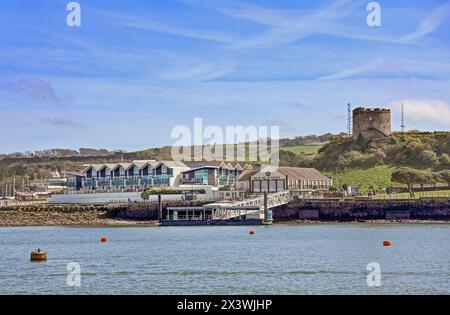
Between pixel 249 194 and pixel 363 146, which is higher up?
pixel 363 146

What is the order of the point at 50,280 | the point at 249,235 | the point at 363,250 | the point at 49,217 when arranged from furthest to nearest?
the point at 49,217 → the point at 249,235 → the point at 363,250 → the point at 50,280

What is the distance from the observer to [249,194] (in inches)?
4685

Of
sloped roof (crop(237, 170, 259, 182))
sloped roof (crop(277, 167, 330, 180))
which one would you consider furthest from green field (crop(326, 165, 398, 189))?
sloped roof (crop(237, 170, 259, 182))

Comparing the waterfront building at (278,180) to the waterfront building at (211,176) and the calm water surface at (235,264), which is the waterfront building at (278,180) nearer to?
the waterfront building at (211,176)

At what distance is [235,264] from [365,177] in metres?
95.9

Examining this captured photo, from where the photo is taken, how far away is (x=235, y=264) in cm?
4709

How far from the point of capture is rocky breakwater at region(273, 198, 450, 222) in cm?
9662

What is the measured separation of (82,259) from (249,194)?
67700 millimetres

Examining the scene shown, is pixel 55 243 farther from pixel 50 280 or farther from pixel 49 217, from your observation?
pixel 49 217

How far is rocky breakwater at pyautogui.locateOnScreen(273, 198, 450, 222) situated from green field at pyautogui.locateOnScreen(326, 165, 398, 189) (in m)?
31.3

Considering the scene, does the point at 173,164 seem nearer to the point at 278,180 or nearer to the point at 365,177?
the point at 278,180
